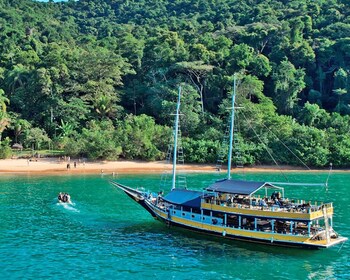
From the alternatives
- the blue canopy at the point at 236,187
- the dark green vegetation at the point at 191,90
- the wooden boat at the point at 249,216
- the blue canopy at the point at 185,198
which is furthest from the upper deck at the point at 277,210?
the dark green vegetation at the point at 191,90

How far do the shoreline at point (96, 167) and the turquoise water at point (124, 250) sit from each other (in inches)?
855

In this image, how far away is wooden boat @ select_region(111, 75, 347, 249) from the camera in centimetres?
3316

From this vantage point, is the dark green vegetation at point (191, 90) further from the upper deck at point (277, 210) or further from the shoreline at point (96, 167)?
the upper deck at point (277, 210)

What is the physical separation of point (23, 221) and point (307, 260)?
24040mm

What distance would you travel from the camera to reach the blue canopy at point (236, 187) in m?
35.1

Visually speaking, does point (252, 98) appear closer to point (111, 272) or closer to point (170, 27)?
point (170, 27)

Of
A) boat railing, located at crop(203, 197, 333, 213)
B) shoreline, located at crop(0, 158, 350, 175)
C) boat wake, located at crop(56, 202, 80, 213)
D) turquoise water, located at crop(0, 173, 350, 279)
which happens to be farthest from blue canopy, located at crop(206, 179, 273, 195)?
shoreline, located at crop(0, 158, 350, 175)

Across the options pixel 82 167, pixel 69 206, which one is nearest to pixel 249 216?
pixel 69 206

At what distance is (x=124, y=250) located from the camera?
3322 cm

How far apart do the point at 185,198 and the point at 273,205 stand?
733 centimetres

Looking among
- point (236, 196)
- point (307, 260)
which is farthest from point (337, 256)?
point (236, 196)

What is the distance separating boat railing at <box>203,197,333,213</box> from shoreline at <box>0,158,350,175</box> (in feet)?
120

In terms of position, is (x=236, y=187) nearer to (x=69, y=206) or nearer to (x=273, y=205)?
(x=273, y=205)

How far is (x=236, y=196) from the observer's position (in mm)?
37219
